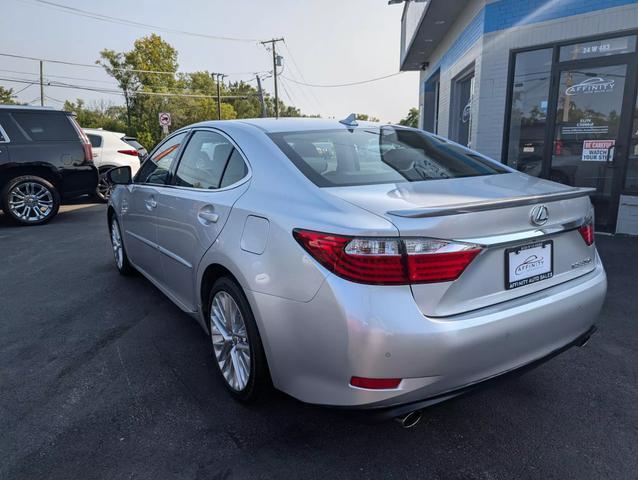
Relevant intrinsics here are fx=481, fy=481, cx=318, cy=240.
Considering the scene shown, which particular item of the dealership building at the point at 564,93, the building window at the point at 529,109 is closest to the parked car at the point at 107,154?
the dealership building at the point at 564,93

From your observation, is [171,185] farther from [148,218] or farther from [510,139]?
[510,139]

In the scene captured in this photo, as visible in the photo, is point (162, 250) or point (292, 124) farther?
point (162, 250)

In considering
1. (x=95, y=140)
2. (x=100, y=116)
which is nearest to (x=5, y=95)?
(x=100, y=116)

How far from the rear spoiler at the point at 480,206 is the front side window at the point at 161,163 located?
226cm

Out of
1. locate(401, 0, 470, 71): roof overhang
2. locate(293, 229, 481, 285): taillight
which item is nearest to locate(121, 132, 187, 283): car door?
locate(293, 229, 481, 285): taillight

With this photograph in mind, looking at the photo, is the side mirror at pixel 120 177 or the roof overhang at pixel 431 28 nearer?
the side mirror at pixel 120 177

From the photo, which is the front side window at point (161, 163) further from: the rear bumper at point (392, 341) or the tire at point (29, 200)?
the tire at point (29, 200)

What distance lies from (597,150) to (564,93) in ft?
3.09

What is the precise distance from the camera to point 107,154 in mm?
10773

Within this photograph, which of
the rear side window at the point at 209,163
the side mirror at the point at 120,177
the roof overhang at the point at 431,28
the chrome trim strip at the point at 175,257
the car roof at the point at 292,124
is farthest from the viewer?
the roof overhang at the point at 431,28

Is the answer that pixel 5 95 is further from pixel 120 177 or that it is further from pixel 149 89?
pixel 120 177

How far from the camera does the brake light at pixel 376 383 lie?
1838 millimetres

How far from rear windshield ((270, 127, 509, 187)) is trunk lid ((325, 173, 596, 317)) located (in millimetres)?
152

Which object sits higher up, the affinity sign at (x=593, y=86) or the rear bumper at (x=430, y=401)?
the affinity sign at (x=593, y=86)
